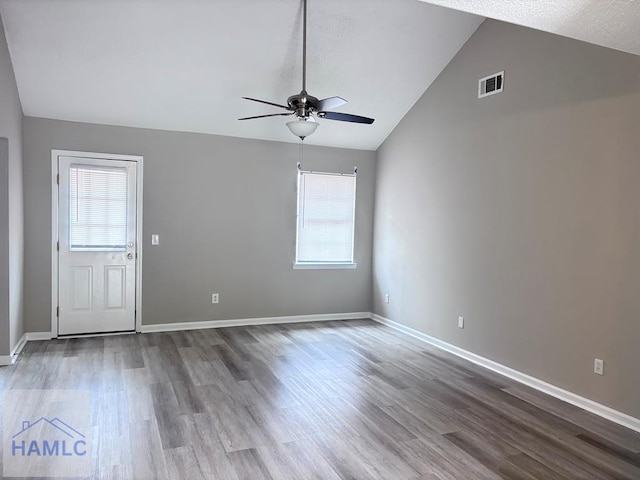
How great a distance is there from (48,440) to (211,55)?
3640 millimetres

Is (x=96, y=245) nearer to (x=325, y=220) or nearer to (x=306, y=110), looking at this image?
(x=325, y=220)

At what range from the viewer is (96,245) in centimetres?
540

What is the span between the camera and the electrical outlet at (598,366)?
3.52 meters

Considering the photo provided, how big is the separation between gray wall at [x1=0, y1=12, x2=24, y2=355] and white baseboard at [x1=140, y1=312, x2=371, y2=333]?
154 cm

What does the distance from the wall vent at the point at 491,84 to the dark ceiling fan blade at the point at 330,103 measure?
1881mm

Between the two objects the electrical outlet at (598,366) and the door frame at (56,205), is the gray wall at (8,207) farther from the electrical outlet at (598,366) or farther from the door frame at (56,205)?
the electrical outlet at (598,366)

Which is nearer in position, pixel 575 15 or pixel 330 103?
pixel 575 15

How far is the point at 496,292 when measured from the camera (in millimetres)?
4535

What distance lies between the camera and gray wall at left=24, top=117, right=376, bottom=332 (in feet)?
17.0

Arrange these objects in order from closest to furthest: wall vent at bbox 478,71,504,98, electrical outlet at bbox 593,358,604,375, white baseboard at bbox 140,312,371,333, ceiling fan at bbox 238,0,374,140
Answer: electrical outlet at bbox 593,358,604,375
ceiling fan at bbox 238,0,374,140
wall vent at bbox 478,71,504,98
white baseboard at bbox 140,312,371,333

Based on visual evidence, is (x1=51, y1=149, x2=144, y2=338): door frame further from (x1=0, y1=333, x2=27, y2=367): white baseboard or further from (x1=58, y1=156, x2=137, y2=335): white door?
(x1=0, y1=333, x2=27, y2=367): white baseboard

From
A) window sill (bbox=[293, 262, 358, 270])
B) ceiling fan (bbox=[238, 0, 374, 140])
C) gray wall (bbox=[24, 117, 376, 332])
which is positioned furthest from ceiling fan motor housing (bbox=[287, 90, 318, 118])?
window sill (bbox=[293, 262, 358, 270])

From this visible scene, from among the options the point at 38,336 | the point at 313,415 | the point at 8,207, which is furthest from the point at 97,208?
the point at 313,415

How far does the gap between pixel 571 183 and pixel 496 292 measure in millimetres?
1292
